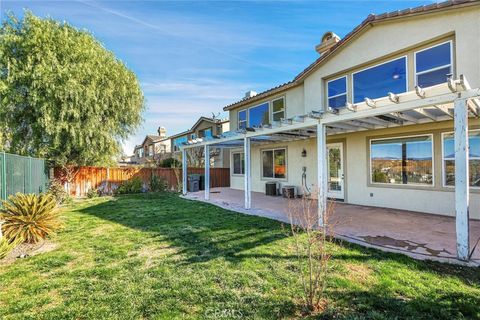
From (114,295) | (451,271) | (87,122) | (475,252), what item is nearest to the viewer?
(114,295)

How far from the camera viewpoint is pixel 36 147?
43.1 feet

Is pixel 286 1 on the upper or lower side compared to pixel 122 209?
upper

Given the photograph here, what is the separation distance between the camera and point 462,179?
4.60 meters

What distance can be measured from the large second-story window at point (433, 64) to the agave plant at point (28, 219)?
11.3m

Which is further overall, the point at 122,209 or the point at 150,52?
the point at 150,52

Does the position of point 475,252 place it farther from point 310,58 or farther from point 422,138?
point 310,58

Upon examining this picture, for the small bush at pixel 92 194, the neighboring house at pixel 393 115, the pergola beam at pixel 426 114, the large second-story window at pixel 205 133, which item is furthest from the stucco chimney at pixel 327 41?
the small bush at pixel 92 194

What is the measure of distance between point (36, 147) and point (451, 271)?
54.4 ft

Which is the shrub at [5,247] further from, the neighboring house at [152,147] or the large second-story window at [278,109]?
the neighboring house at [152,147]

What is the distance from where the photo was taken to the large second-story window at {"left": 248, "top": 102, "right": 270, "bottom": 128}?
1422cm

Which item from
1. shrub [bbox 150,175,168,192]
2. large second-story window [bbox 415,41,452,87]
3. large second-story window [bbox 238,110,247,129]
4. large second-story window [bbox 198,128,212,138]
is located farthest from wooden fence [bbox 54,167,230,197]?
large second-story window [bbox 415,41,452,87]

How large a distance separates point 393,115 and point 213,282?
639cm

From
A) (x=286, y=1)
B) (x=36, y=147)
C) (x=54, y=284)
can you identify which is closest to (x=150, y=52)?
(x=286, y=1)

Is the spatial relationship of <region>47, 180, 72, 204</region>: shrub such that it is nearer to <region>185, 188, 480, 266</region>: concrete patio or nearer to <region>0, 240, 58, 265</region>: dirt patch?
<region>0, 240, 58, 265</region>: dirt patch
